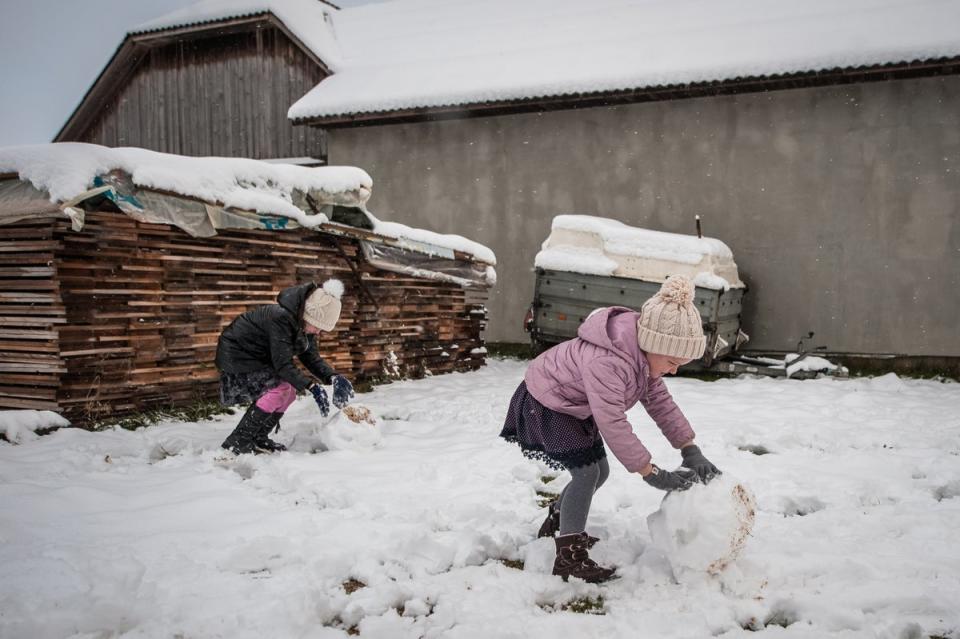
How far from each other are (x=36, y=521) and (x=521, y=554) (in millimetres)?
2388

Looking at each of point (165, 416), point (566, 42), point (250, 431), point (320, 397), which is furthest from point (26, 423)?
point (566, 42)

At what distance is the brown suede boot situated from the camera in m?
2.90

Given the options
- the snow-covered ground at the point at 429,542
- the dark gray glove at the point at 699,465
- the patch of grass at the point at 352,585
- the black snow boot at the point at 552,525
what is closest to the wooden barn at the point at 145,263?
the snow-covered ground at the point at 429,542

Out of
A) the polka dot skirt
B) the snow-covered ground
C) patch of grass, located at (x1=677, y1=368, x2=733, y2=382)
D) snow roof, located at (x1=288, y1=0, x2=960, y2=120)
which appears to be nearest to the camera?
the snow-covered ground

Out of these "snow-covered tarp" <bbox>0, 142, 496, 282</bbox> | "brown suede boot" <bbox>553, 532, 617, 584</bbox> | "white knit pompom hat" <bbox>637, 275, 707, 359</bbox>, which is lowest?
"brown suede boot" <bbox>553, 532, 617, 584</bbox>

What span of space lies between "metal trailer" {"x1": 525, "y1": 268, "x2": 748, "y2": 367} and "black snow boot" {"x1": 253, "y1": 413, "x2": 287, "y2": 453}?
5.08 m

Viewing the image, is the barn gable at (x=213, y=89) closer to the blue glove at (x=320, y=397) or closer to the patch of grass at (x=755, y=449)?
the blue glove at (x=320, y=397)

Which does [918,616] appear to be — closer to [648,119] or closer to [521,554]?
[521,554]

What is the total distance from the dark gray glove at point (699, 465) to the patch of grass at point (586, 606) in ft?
2.20

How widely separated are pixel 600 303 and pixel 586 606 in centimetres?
663

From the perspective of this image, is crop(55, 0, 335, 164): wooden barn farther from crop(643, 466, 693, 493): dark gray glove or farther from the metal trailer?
crop(643, 466, 693, 493): dark gray glove

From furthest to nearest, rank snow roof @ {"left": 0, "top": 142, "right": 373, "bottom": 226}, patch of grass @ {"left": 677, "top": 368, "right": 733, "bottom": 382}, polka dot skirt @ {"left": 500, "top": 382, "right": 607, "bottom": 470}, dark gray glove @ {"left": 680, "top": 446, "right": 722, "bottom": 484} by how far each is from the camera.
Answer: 1. patch of grass @ {"left": 677, "top": 368, "right": 733, "bottom": 382}
2. snow roof @ {"left": 0, "top": 142, "right": 373, "bottom": 226}
3. polka dot skirt @ {"left": 500, "top": 382, "right": 607, "bottom": 470}
4. dark gray glove @ {"left": 680, "top": 446, "right": 722, "bottom": 484}

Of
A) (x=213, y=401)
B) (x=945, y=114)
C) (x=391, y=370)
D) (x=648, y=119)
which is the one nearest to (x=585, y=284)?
(x=391, y=370)

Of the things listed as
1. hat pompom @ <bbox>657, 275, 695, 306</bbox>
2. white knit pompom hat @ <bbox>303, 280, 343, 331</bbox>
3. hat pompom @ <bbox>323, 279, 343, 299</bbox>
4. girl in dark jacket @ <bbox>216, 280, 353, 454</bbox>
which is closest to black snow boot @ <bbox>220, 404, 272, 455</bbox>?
girl in dark jacket @ <bbox>216, 280, 353, 454</bbox>
